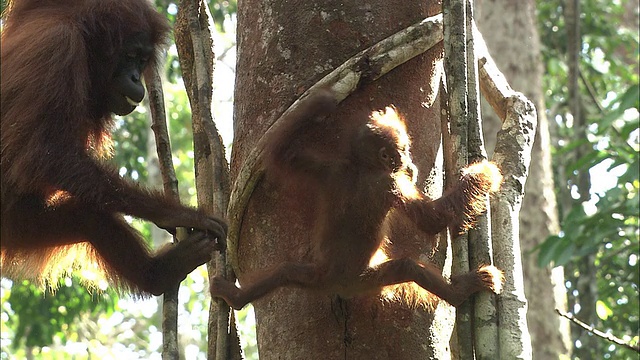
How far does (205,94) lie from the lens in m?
2.93

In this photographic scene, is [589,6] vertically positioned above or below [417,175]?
above

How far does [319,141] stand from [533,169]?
501 centimetres

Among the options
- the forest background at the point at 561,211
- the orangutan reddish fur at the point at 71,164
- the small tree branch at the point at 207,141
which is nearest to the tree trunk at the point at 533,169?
the forest background at the point at 561,211

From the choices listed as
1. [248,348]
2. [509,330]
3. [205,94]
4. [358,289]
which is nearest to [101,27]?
[205,94]

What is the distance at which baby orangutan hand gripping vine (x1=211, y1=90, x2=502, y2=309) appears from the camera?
7.83 feet

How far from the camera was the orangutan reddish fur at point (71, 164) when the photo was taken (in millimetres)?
2826

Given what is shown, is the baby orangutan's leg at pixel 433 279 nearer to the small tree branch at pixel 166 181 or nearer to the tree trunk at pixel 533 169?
the small tree branch at pixel 166 181

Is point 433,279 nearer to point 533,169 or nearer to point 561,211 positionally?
point 533,169

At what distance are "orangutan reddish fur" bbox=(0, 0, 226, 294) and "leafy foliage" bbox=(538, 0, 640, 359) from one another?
2.82 metres

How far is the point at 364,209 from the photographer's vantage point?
261 cm

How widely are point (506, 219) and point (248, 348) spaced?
1090cm

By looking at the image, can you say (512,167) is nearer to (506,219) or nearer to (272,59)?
(506,219)

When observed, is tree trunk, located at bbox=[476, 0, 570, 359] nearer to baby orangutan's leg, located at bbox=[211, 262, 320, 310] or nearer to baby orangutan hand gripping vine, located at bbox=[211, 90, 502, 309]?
baby orangutan hand gripping vine, located at bbox=[211, 90, 502, 309]

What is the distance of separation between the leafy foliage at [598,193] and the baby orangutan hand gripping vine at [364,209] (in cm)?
264
